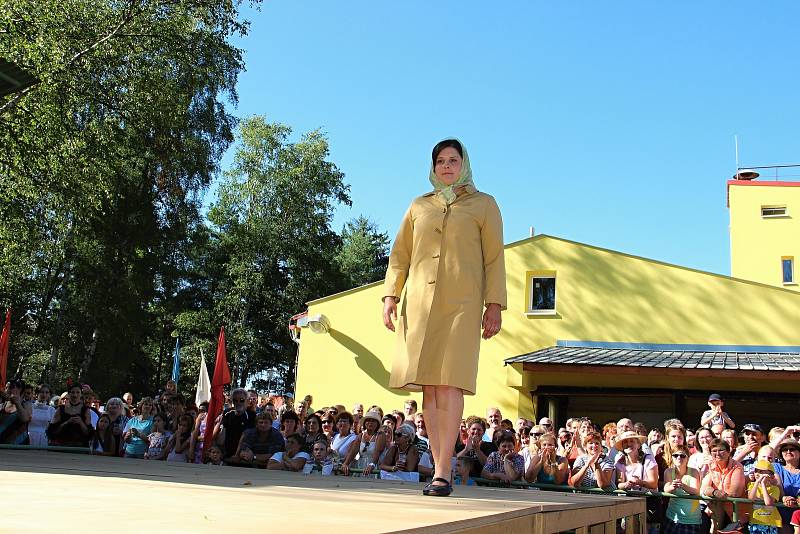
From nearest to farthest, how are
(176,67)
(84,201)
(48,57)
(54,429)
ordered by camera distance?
(54,429) → (48,57) → (84,201) → (176,67)

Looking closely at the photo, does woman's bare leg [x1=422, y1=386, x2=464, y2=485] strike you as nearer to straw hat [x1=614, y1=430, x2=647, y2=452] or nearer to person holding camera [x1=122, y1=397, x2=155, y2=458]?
straw hat [x1=614, y1=430, x2=647, y2=452]

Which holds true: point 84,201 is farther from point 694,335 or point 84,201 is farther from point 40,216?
point 694,335

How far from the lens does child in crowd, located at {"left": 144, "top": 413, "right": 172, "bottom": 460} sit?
8273 millimetres

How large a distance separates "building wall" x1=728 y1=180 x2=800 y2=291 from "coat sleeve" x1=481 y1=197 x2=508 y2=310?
27.4 m

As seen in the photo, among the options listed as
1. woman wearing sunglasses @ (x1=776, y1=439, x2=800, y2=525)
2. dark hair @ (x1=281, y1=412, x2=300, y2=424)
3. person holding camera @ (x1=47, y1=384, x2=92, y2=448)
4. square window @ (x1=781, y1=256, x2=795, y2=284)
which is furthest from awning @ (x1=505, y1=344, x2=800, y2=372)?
square window @ (x1=781, y1=256, x2=795, y2=284)

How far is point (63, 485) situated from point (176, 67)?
2067cm

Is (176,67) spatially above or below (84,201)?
above

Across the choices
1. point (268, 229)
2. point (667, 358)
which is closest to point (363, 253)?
point (268, 229)

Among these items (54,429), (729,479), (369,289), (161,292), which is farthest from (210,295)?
(729,479)

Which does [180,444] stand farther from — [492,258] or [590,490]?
[492,258]

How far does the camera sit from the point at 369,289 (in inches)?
766

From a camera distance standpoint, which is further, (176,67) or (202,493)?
(176,67)

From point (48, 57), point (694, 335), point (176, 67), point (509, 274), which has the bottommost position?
point (694, 335)

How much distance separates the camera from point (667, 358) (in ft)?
50.9
